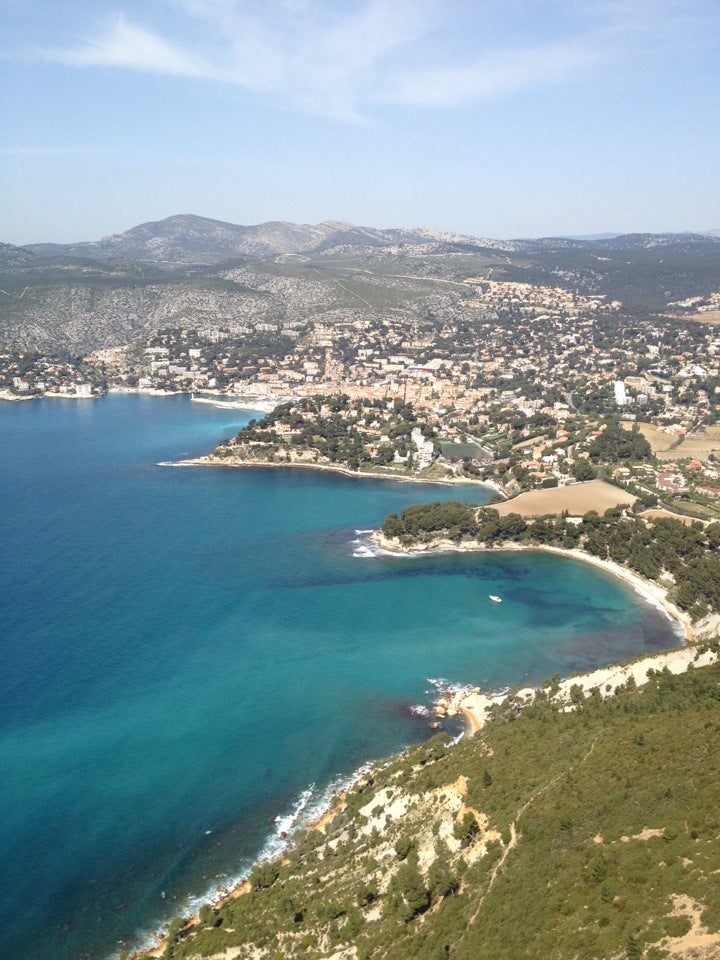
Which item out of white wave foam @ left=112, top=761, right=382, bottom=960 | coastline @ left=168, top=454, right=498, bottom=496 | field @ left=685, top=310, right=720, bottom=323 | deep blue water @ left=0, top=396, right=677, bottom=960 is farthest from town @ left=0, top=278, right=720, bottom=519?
white wave foam @ left=112, top=761, right=382, bottom=960

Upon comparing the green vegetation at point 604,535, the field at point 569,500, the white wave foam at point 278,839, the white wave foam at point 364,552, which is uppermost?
the field at point 569,500

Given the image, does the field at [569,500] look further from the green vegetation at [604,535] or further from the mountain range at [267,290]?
the mountain range at [267,290]

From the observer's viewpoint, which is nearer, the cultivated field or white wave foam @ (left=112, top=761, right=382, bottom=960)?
white wave foam @ (left=112, top=761, right=382, bottom=960)

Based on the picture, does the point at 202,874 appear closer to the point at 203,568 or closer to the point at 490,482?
the point at 203,568

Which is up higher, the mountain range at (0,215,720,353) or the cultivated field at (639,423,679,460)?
the mountain range at (0,215,720,353)

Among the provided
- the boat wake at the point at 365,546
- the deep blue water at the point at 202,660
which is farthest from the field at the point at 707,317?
the boat wake at the point at 365,546

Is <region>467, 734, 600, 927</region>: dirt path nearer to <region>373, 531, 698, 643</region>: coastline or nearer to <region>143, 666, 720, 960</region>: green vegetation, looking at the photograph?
<region>143, 666, 720, 960</region>: green vegetation
